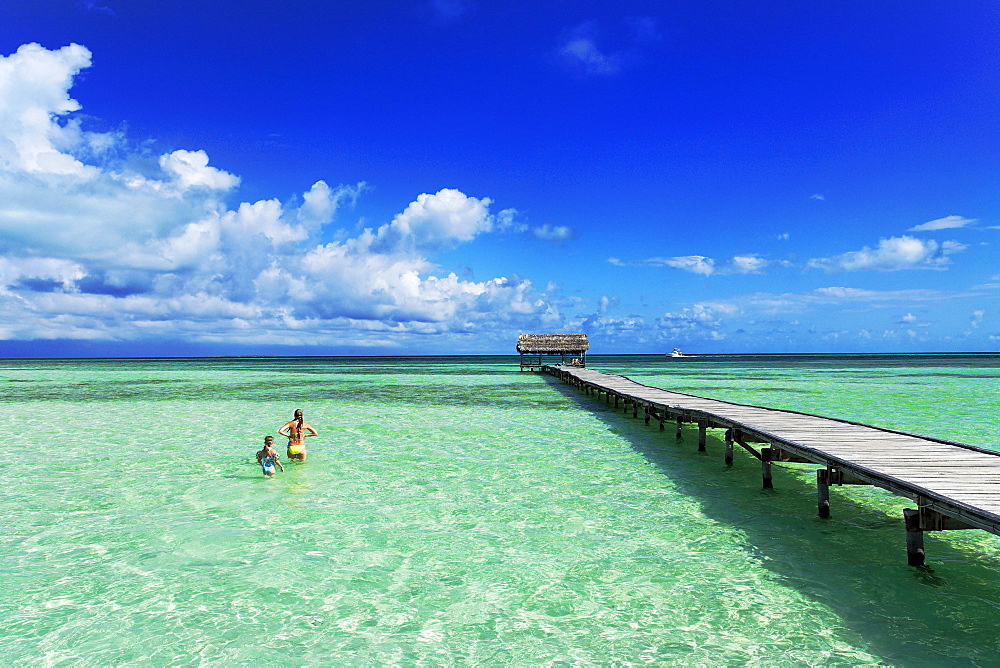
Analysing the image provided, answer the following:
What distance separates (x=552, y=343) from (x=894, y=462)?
41.9 m

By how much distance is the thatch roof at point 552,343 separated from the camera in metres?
48.6

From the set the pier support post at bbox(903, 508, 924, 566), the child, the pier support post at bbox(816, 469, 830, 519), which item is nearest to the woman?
the child

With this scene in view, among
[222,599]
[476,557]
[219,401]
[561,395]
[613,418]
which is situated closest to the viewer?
[222,599]

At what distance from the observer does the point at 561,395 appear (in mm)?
29188

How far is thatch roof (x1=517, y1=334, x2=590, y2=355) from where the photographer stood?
48625mm

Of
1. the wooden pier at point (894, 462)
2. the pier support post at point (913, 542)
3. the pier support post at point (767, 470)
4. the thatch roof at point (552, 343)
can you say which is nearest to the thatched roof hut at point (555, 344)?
the thatch roof at point (552, 343)

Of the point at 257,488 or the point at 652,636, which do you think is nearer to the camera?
the point at 652,636

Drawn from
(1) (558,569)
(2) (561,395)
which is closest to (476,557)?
(1) (558,569)

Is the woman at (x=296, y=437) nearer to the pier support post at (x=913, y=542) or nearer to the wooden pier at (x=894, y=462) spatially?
the wooden pier at (x=894, y=462)

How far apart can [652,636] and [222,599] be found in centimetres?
375

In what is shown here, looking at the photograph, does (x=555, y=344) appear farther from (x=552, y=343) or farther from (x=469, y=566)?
(x=469, y=566)

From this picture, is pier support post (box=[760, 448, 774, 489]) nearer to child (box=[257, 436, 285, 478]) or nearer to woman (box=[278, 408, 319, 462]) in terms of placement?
woman (box=[278, 408, 319, 462])

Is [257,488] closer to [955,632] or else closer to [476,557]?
[476,557]

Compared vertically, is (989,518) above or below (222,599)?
above
